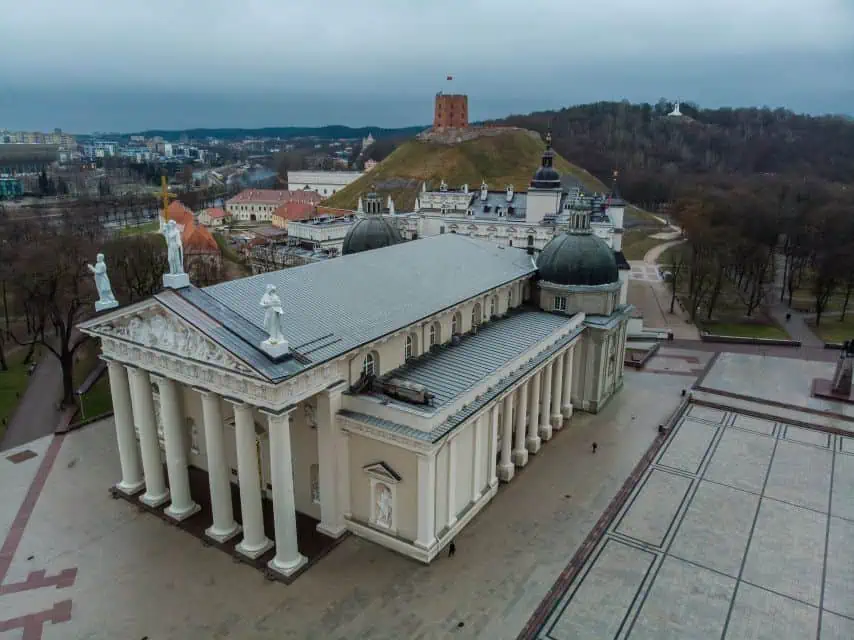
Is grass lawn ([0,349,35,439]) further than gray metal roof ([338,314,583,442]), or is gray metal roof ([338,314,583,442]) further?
grass lawn ([0,349,35,439])

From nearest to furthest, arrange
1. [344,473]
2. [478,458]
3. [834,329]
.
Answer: [344,473], [478,458], [834,329]

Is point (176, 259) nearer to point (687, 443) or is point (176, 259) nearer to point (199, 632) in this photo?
point (199, 632)

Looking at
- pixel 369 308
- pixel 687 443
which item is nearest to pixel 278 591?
pixel 369 308

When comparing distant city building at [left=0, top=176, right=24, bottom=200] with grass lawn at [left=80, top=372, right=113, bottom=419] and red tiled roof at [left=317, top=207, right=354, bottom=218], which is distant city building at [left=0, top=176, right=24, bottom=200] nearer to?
red tiled roof at [left=317, top=207, right=354, bottom=218]

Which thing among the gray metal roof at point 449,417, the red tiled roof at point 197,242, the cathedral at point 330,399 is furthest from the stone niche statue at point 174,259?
the red tiled roof at point 197,242

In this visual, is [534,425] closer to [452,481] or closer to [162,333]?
[452,481]

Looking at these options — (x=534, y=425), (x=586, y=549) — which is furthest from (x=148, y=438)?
(x=586, y=549)

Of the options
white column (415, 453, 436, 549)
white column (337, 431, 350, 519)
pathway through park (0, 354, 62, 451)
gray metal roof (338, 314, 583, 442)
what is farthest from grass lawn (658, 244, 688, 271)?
pathway through park (0, 354, 62, 451)
